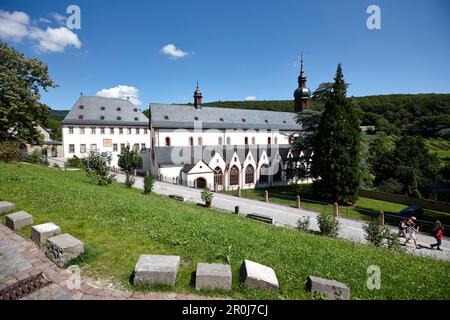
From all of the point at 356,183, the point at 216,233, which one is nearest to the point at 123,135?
the point at 356,183

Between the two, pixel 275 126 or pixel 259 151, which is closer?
pixel 259 151

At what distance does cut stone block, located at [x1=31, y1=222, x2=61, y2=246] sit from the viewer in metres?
6.32

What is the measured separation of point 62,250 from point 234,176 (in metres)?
32.7

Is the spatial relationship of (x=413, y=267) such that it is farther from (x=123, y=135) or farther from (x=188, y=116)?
(x=123, y=135)

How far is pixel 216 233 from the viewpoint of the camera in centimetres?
788

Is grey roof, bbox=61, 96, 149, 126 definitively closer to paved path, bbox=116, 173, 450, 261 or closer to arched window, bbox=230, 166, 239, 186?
arched window, bbox=230, 166, 239, 186

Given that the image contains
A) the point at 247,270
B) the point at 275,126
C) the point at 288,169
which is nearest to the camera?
the point at 247,270

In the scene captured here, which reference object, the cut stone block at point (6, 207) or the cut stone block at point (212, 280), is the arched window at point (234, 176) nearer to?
the cut stone block at point (6, 207)

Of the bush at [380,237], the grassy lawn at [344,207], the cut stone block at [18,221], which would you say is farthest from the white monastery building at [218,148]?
the cut stone block at [18,221]

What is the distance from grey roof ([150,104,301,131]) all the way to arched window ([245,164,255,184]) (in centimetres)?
1035

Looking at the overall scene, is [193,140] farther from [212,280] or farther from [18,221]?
[212,280]

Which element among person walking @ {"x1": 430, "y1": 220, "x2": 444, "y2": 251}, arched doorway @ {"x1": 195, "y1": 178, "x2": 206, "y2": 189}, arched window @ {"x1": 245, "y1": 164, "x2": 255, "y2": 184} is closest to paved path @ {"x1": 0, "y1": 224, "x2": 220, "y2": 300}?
person walking @ {"x1": 430, "y1": 220, "x2": 444, "y2": 251}

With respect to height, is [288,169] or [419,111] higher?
[419,111]
